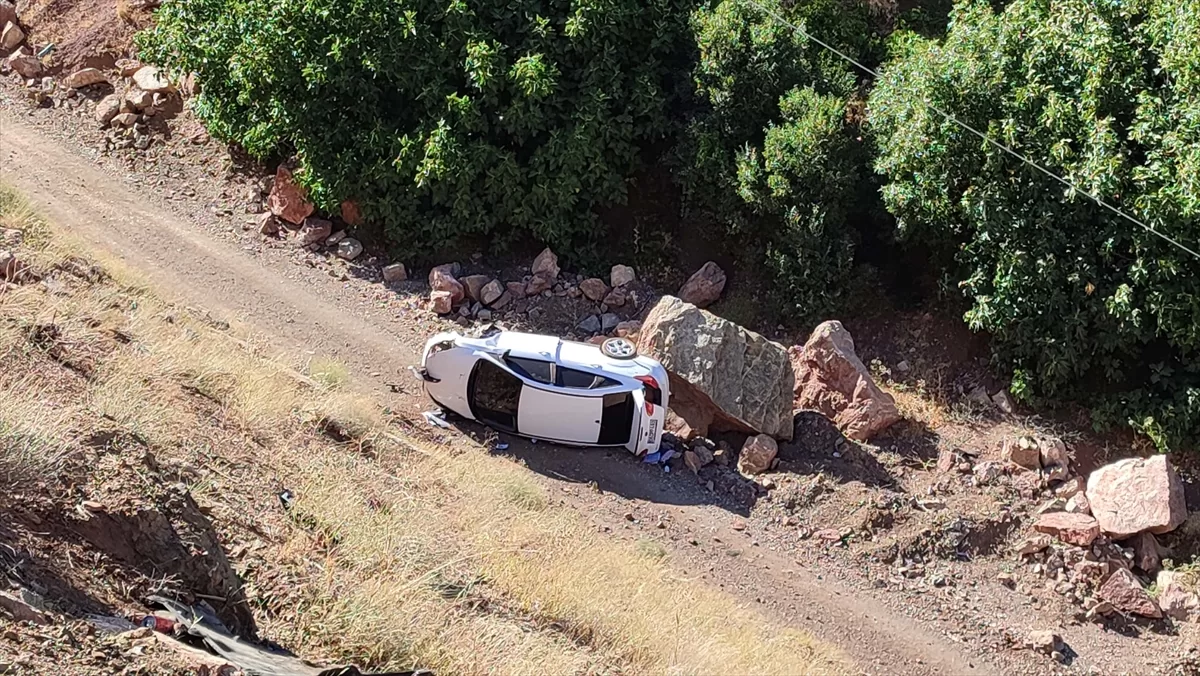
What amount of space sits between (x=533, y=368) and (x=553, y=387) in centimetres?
38

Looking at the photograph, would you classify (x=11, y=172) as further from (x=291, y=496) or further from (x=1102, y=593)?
(x=1102, y=593)

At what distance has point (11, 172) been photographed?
20.3m

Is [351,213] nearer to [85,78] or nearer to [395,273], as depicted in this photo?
[395,273]

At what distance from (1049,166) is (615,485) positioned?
24.6 ft

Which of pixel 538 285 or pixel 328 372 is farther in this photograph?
pixel 538 285

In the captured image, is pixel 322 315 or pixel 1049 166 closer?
pixel 1049 166

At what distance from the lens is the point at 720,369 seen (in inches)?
613

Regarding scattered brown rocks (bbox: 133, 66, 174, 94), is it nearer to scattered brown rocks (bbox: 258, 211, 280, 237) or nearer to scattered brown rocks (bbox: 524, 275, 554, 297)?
scattered brown rocks (bbox: 258, 211, 280, 237)

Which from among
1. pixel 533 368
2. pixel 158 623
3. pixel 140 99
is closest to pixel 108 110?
pixel 140 99

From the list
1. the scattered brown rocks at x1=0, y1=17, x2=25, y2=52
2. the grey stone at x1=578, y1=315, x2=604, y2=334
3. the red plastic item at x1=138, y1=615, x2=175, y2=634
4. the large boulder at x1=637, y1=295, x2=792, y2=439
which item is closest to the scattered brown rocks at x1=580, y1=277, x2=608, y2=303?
the grey stone at x1=578, y1=315, x2=604, y2=334

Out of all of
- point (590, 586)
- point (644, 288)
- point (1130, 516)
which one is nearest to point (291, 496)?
point (590, 586)

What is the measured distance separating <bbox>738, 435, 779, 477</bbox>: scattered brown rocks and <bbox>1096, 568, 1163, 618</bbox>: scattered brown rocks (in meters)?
4.54

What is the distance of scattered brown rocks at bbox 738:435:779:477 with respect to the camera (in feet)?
51.0

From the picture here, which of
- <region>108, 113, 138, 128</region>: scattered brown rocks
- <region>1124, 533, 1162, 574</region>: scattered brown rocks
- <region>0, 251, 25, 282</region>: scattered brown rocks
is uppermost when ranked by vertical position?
<region>108, 113, 138, 128</region>: scattered brown rocks
